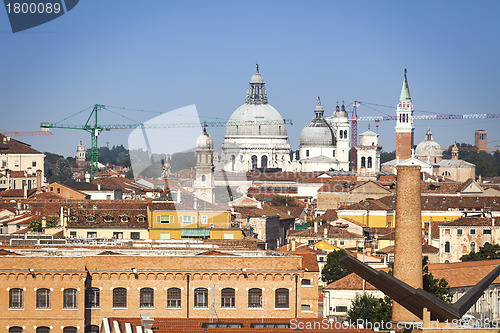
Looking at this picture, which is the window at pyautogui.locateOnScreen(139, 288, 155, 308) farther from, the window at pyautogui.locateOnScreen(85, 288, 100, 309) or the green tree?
the green tree

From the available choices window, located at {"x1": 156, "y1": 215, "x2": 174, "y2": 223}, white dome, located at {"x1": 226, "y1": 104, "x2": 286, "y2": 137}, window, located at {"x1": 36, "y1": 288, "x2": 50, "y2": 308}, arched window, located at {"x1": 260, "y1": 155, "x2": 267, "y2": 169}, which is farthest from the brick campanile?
white dome, located at {"x1": 226, "y1": 104, "x2": 286, "y2": 137}

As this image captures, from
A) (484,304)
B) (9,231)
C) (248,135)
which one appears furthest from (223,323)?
(248,135)

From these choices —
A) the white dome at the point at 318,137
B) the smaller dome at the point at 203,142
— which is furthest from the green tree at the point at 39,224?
the white dome at the point at 318,137

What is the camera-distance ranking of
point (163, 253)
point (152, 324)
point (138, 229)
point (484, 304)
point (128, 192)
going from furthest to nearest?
point (128, 192)
point (138, 229)
point (484, 304)
point (163, 253)
point (152, 324)

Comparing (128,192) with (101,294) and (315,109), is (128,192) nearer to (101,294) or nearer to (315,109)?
(101,294)

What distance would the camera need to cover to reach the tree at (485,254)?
5181 cm

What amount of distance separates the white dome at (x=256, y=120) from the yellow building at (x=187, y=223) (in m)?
112

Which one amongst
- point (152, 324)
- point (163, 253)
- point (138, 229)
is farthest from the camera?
point (138, 229)

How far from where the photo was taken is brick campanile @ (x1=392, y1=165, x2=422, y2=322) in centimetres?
3009

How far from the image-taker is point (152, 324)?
2588cm

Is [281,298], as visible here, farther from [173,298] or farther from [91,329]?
[91,329]

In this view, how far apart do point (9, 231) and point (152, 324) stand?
23207mm

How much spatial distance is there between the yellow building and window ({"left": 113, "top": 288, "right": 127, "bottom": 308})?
14556mm

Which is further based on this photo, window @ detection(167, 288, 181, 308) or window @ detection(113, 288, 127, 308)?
window @ detection(167, 288, 181, 308)
